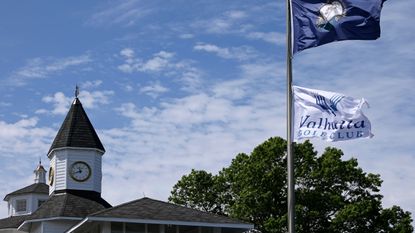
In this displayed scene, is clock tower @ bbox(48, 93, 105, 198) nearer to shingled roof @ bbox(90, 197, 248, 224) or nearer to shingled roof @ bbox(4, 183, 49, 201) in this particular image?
shingled roof @ bbox(4, 183, 49, 201)

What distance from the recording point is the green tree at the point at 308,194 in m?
53.1

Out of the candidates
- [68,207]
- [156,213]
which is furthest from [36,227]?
[156,213]

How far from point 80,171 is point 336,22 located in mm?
36514

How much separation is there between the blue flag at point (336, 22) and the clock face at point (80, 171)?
1403 inches

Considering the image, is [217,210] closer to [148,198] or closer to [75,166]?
[75,166]

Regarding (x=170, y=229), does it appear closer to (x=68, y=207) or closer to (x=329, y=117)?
(x=68, y=207)

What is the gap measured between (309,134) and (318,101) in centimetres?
74

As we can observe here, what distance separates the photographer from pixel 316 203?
2124 inches

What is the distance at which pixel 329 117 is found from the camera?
61.3 feet

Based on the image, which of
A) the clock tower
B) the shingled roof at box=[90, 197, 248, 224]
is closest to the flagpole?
the shingled roof at box=[90, 197, 248, 224]

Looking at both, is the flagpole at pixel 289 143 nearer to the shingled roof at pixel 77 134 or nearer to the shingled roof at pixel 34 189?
the shingled roof at pixel 77 134

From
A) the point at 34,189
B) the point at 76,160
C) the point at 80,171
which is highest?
the point at 76,160

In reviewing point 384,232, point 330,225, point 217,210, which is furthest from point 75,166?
point 384,232

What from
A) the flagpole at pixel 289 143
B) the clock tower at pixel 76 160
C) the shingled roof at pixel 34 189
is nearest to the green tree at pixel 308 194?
the clock tower at pixel 76 160
